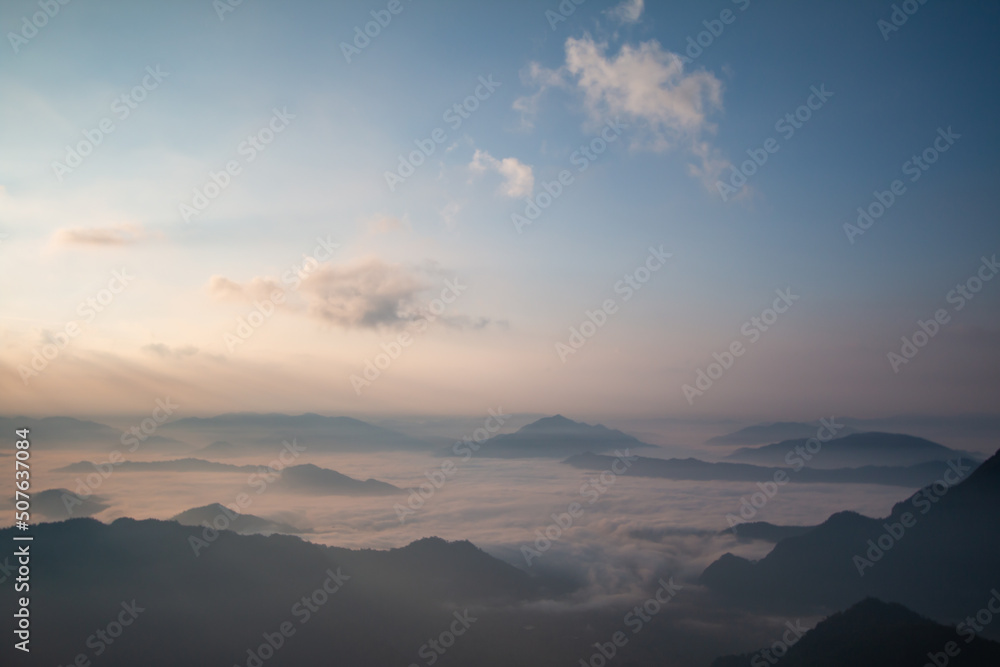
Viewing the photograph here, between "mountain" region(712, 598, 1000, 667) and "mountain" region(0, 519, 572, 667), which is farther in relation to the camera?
"mountain" region(0, 519, 572, 667)

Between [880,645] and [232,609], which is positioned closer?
[880,645]

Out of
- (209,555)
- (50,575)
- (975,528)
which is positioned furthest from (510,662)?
(975,528)

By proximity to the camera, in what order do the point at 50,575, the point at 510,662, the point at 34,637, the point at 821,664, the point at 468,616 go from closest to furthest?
the point at 821,664, the point at 34,637, the point at 510,662, the point at 50,575, the point at 468,616

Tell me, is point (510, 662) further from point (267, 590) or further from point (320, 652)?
point (267, 590)

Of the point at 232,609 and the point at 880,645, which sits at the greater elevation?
the point at 232,609

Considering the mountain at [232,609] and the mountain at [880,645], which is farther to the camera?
the mountain at [232,609]

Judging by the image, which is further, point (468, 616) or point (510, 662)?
point (468, 616)

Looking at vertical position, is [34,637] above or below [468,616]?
above

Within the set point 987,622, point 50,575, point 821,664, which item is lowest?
point 987,622
